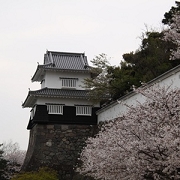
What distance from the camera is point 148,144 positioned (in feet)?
26.7

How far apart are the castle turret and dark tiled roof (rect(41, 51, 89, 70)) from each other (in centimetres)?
7

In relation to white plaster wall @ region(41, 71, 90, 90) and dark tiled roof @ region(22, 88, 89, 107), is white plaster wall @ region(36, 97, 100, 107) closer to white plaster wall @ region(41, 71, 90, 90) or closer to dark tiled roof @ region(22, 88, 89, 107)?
dark tiled roof @ region(22, 88, 89, 107)

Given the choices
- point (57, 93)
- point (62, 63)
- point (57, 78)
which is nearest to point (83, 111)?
point (57, 93)

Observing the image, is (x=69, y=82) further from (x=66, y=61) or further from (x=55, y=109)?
(x=55, y=109)

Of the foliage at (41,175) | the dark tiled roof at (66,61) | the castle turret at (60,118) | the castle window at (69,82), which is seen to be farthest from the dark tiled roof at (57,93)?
the foliage at (41,175)

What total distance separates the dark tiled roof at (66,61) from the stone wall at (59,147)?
353cm

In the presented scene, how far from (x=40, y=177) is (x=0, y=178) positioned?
14.5 feet

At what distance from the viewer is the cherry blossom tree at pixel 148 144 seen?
787 cm

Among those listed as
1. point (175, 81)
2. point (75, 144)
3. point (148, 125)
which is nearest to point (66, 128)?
point (75, 144)

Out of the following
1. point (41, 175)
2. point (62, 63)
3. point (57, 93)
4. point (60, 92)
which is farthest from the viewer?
point (62, 63)

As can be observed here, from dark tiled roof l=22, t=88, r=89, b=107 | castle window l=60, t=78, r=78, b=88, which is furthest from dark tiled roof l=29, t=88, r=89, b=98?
castle window l=60, t=78, r=78, b=88

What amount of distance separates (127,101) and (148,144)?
851 cm

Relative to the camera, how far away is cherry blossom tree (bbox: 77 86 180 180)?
7871 millimetres

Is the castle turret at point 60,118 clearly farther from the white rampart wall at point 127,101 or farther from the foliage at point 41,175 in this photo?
the white rampart wall at point 127,101
